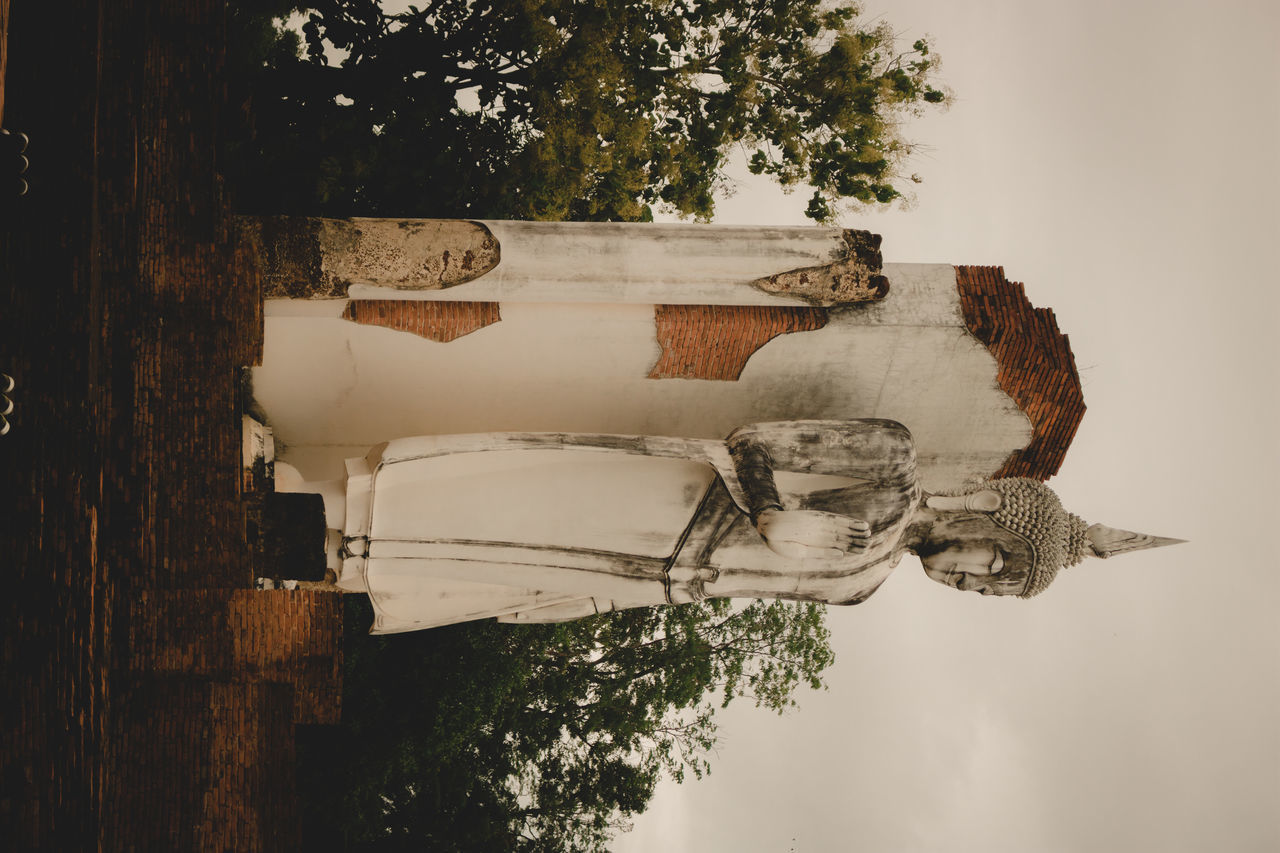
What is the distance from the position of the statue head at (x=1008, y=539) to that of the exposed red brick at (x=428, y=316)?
2635 millimetres

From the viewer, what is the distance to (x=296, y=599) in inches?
185

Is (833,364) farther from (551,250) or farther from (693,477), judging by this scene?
(551,250)

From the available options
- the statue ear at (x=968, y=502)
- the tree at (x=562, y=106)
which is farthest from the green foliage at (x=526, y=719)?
the statue ear at (x=968, y=502)

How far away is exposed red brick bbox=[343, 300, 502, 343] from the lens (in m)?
5.07

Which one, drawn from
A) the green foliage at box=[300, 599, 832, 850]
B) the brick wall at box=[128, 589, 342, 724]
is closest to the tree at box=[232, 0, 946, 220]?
the brick wall at box=[128, 589, 342, 724]

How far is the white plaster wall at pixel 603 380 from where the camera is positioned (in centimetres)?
523

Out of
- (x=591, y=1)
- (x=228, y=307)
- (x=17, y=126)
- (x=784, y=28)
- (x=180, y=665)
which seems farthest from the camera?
(x=784, y=28)

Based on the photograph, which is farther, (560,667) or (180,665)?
(560,667)

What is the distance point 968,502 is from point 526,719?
24.4 ft

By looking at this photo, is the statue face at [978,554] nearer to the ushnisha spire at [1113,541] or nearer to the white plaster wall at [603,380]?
the ushnisha spire at [1113,541]

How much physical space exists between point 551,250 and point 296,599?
2.17 m

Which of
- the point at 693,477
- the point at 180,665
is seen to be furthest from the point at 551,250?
the point at 180,665

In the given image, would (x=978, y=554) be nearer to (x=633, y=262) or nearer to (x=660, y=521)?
(x=660, y=521)

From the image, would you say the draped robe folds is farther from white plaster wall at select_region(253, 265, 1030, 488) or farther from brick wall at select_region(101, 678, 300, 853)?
brick wall at select_region(101, 678, 300, 853)
